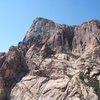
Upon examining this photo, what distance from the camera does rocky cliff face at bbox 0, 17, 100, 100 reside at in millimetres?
97562

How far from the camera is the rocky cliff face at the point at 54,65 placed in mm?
97562

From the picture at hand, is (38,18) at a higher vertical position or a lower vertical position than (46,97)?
higher

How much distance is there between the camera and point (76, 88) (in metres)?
95.4

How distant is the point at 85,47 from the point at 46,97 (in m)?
42.8

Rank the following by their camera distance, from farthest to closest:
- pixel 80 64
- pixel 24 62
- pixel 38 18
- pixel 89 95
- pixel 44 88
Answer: pixel 38 18, pixel 24 62, pixel 80 64, pixel 44 88, pixel 89 95

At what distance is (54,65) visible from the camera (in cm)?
11575

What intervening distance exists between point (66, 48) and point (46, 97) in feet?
150

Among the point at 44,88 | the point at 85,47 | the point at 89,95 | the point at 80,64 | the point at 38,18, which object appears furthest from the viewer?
the point at 38,18

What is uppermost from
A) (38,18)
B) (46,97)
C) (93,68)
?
(38,18)

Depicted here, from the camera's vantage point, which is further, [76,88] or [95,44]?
[95,44]

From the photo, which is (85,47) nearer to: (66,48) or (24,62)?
(66,48)

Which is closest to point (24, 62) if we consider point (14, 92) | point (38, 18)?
point (14, 92)

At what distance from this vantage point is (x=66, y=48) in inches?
5472

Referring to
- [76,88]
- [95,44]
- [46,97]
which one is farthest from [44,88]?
[95,44]
